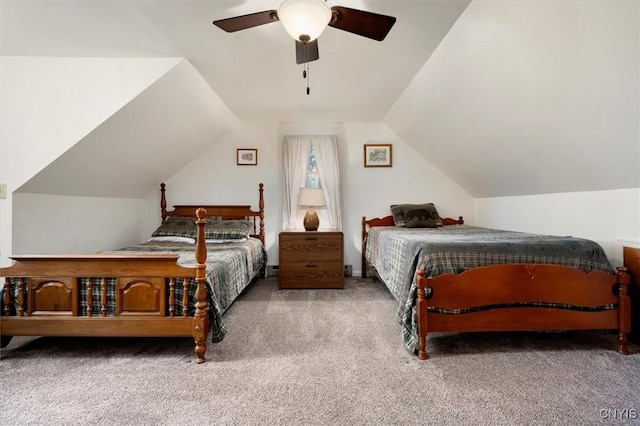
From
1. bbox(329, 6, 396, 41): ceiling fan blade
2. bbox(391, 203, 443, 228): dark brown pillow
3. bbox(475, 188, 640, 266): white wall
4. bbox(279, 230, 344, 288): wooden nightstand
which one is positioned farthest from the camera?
bbox(391, 203, 443, 228): dark brown pillow

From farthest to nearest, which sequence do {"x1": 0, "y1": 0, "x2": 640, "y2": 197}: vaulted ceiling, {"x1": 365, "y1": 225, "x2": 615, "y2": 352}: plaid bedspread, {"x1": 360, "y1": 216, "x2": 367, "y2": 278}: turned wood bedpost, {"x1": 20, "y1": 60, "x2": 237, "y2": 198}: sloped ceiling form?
{"x1": 360, "y1": 216, "x2": 367, "y2": 278}: turned wood bedpost → {"x1": 20, "y1": 60, "x2": 237, "y2": 198}: sloped ceiling → {"x1": 365, "y1": 225, "x2": 615, "y2": 352}: plaid bedspread → {"x1": 0, "y1": 0, "x2": 640, "y2": 197}: vaulted ceiling

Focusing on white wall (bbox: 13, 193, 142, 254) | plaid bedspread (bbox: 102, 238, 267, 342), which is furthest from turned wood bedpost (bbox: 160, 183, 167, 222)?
plaid bedspread (bbox: 102, 238, 267, 342)

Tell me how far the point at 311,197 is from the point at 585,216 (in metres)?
2.58

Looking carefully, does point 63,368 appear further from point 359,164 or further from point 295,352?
point 359,164

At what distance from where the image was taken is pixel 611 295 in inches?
70.4

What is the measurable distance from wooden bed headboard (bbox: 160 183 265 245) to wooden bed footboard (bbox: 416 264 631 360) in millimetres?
2519

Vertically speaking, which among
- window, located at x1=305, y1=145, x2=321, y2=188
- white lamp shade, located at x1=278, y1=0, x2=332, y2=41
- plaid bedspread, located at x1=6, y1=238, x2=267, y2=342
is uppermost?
white lamp shade, located at x1=278, y1=0, x2=332, y2=41

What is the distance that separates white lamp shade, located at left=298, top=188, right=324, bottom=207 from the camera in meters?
Result: 3.65

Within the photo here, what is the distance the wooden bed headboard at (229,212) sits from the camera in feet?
12.4

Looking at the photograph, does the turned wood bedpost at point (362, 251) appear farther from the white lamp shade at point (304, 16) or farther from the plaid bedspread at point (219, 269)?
the white lamp shade at point (304, 16)

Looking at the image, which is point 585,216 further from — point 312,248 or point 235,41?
point 235,41

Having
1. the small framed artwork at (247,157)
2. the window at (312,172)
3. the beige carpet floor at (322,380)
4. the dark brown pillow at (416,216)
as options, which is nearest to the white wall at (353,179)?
the small framed artwork at (247,157)

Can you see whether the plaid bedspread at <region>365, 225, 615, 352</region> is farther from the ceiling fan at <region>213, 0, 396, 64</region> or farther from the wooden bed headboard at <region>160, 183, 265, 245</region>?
the wooden bed headboard at <region>160, 183, 265, 245</region>

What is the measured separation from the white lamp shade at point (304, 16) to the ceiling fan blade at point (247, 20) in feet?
0.34
